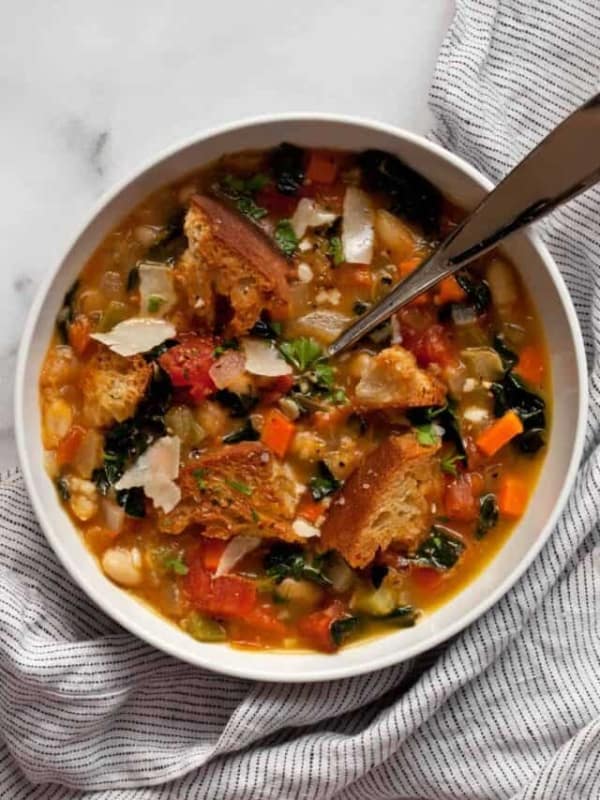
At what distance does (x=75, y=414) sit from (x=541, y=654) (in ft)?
5.90

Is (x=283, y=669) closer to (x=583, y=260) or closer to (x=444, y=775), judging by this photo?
(x=444, y=775)

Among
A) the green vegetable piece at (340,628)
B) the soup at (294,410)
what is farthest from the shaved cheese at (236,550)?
the green vegetable piece at (340,628)

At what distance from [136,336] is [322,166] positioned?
842 mm

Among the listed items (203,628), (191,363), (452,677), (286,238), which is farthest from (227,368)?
(452,677)

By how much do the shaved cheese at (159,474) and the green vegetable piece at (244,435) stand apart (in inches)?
6.6

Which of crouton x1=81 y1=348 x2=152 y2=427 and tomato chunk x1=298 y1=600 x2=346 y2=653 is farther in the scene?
tomato chunk x1=298 y1=600 x2=346 y2=653

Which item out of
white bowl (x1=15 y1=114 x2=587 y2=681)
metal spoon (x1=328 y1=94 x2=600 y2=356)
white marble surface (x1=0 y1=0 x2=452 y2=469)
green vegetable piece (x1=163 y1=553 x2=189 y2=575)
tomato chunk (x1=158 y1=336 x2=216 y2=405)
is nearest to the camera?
metal spoon (x1=328 y1=94 x2=600 y2=356)

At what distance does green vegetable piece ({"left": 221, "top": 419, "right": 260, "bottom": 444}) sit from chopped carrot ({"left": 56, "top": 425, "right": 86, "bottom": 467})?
480 mm

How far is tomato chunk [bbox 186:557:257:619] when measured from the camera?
423cm

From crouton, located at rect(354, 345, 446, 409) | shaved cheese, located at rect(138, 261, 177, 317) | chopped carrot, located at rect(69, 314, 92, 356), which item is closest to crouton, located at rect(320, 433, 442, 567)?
crouton, located at rect(354, 345, 446, 409)

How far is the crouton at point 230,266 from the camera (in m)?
4.03

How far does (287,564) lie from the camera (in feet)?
14.0

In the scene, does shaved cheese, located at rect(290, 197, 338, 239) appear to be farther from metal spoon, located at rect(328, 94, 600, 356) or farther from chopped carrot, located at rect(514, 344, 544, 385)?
chopped carrot, located at rect(514, 344, 544, 385)

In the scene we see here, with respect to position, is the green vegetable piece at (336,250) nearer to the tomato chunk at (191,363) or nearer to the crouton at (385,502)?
the tomato chunk at (191,363)
